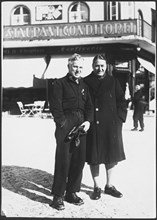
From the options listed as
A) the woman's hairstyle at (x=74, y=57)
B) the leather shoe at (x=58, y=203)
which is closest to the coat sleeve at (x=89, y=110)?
the woman's hairstyle at (x=74, y=57)

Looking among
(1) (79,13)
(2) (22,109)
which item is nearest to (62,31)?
(1) (79,13)

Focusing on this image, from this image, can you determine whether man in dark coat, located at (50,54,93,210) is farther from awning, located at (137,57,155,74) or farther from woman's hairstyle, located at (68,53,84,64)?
awning, located at (137,57,155,74)

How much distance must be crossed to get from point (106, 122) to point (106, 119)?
3cm

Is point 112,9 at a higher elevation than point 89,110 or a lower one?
higher

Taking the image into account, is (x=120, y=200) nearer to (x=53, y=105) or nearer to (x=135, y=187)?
(x=135, y=187)

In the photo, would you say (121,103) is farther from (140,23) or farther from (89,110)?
(140,23)

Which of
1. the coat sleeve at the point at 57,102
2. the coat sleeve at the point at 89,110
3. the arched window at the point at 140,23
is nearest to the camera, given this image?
the coat sleeve at the point at 57,102

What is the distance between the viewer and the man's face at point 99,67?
3031 millimetres

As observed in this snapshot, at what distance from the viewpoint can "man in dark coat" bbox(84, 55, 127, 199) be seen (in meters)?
3.10

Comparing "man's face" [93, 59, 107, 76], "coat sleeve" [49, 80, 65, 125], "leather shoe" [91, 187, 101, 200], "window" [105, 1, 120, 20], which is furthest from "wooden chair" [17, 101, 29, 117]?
"window" [105, 1, 120, 20]

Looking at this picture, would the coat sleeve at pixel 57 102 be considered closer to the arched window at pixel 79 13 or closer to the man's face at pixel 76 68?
the man's face at pixel 76 68

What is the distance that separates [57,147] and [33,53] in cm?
89

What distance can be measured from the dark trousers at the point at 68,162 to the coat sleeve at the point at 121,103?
343 millimetres

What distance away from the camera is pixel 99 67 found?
305 cm
